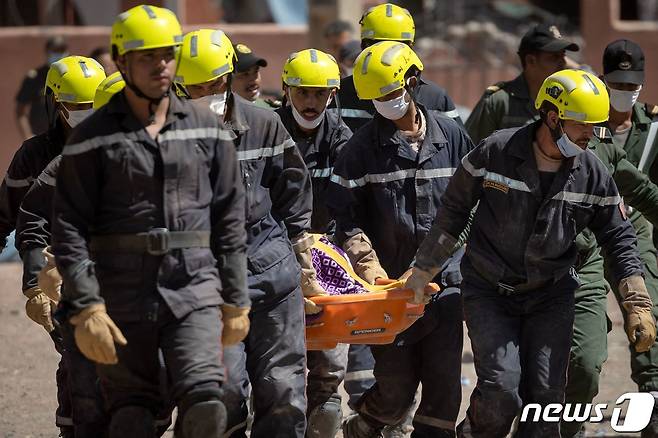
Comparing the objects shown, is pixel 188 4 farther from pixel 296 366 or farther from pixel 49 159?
pixel 296 366

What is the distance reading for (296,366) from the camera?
7207 mm

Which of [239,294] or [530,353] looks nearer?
[239,294]

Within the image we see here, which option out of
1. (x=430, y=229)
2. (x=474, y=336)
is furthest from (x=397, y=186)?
(x=474, y=336)

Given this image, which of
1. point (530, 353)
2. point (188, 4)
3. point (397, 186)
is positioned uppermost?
point (397, 186)

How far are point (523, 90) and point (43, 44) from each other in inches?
401

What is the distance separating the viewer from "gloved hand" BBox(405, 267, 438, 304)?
759 centimetres

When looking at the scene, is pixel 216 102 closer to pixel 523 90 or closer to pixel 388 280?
pixel 388 280

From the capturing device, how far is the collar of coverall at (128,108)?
641cm

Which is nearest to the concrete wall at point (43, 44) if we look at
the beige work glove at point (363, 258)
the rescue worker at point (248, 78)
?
the rescue worker at point (248, 78)

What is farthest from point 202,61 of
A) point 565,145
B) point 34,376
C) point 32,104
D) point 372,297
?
point 32,104

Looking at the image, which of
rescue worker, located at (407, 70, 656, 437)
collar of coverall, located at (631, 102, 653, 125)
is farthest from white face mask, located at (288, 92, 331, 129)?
collar of coverall, located at (631, 102, 653, 125)

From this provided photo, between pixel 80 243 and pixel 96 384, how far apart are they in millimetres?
732

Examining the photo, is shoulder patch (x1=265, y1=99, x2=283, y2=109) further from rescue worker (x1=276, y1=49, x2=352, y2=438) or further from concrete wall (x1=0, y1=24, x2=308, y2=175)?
concrete wall (x1=0, y1=24, x2=308, y2=175)

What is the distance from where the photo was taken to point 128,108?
21.1ft
